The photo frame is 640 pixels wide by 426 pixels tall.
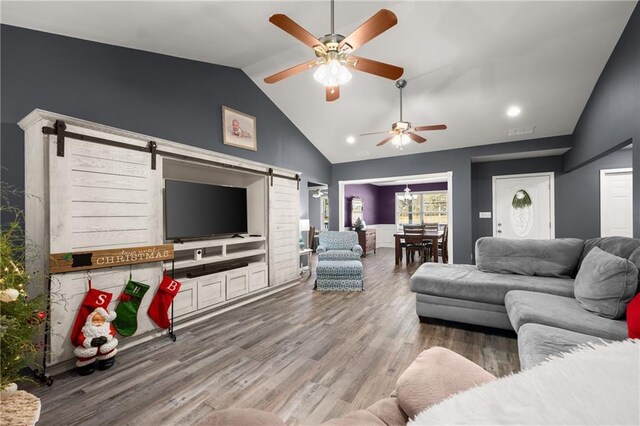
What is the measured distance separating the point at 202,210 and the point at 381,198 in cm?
827

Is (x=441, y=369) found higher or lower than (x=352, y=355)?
higher

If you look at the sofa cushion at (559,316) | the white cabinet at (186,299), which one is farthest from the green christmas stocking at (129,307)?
the sofa cushion at (559,316)

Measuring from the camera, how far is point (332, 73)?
7.60 feet

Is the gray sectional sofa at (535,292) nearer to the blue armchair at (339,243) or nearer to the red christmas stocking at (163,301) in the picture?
the blue armchair at (339,243)

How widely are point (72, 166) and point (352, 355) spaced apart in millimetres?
2813

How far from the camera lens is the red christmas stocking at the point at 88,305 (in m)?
2.20

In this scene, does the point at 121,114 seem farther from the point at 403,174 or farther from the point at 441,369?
the point at 403,174

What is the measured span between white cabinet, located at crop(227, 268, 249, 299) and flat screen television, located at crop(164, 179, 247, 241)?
0.56 m

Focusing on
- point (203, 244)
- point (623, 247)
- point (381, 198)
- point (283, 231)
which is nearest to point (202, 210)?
point (203, 244)

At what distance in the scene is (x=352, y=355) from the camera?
7.90ft

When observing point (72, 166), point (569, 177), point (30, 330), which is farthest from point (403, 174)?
point (30, 330)

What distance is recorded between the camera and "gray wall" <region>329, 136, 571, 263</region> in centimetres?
530

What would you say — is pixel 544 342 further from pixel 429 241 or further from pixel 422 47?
pixel 429 241

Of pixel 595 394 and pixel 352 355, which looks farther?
pixel 352 355
